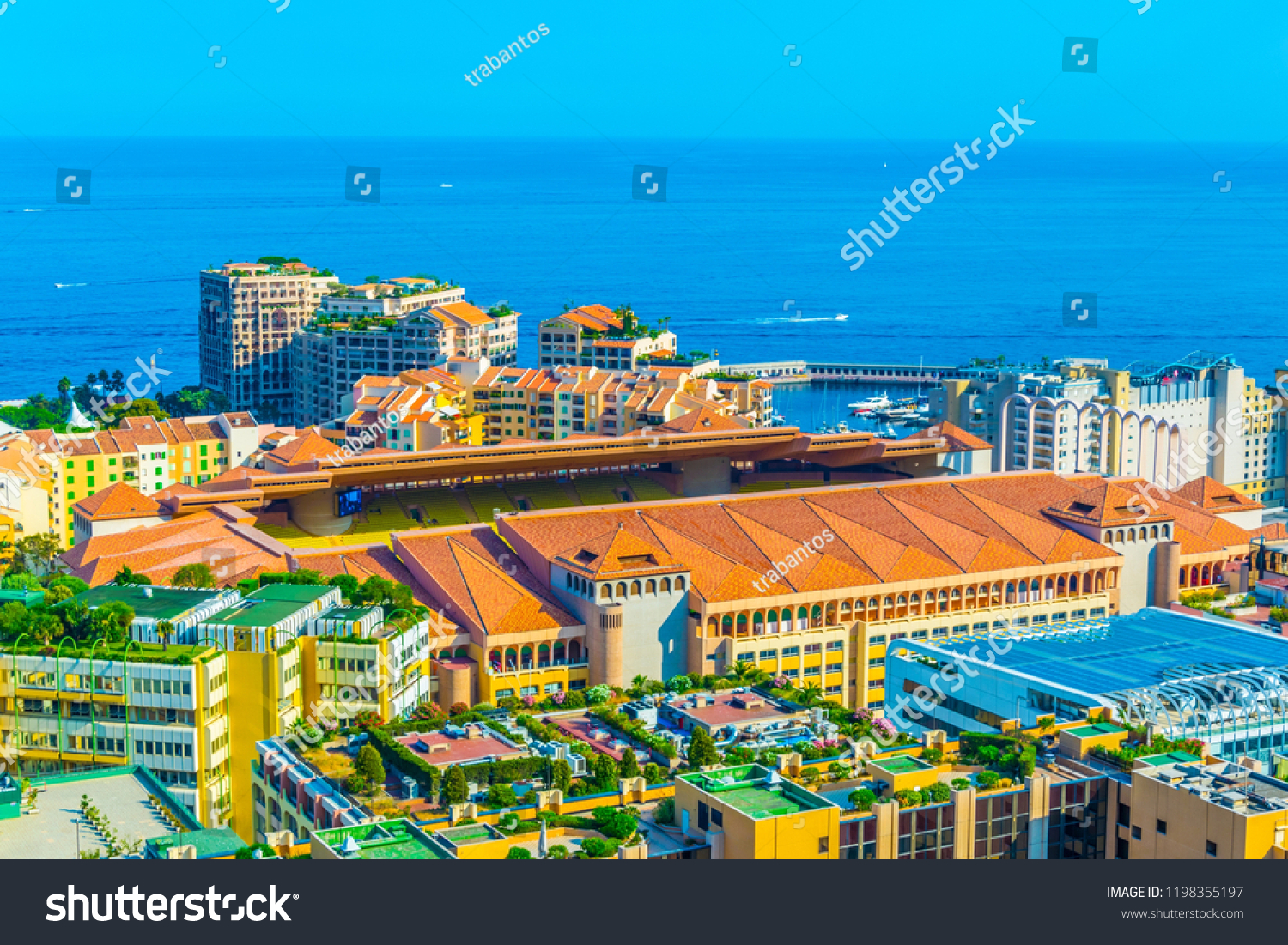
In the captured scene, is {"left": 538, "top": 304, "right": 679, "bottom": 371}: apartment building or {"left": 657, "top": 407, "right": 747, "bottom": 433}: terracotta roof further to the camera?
{"left": 538, "top": 304, "right": 679, "bottom": 371}: apartment building

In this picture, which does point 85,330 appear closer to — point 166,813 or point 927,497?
point 927,497

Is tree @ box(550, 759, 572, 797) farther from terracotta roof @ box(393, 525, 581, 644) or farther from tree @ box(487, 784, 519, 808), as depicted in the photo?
terracotta roof @ box(393, 525, 581, 644)

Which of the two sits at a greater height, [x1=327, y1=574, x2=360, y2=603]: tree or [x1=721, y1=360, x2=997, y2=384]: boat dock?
[x1=721, y1=360, x2=997, y2=384]: boat dock

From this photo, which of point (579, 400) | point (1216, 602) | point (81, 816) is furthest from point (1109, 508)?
point (81, 816)

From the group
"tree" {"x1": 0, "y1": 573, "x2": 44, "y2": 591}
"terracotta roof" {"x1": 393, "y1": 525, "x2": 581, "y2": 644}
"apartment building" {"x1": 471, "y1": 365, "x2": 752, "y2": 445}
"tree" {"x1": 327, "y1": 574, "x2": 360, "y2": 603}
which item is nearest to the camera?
"tree" {"x1": 0, "y1": 573, "x2": 44, "y2": 591}

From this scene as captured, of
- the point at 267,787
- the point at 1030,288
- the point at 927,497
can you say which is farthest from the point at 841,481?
the point at 1030,288

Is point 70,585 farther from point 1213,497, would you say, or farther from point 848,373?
point 848,373

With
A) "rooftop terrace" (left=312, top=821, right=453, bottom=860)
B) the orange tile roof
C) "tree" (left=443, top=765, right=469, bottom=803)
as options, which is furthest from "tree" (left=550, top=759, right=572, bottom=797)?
the orange tile roof

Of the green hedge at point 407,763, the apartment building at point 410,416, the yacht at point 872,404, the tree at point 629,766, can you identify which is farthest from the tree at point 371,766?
the yacht at point 872,404
